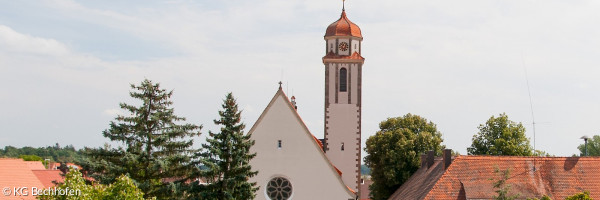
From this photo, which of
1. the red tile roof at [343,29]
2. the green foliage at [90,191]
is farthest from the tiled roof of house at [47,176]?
the green foliage at [90,191]

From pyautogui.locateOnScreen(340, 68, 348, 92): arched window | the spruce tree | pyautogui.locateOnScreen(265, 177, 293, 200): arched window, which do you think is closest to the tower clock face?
pyautogui.locateOnScreen(340, 68, 348, 92): arched window

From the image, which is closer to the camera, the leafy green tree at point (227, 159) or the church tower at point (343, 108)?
the leafy green tree at point (227, 159)

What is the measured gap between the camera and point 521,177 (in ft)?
110

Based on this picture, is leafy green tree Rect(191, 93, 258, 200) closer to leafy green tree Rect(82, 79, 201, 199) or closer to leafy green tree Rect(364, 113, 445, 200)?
leafy green tree Rect(82, 79, 201, 199)

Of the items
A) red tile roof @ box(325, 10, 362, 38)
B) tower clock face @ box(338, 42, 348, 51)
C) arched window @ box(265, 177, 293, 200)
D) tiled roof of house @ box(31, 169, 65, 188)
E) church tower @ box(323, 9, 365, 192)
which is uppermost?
red tile roof @ box(325, 10, 362, 38)

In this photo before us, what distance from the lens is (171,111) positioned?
92.5 feet

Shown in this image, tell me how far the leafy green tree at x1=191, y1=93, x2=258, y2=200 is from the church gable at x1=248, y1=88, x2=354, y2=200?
283 inches

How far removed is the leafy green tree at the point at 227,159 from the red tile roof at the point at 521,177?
30.2 ft

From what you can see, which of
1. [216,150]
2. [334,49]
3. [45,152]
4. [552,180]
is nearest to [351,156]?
[334,49]

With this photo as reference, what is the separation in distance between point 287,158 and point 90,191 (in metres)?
16.1

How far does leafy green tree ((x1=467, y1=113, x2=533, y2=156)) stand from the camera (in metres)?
49.2

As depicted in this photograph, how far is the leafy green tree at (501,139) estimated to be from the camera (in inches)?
1937

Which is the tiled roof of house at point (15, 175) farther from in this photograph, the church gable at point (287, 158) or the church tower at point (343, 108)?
the church tower at point (343, 108)

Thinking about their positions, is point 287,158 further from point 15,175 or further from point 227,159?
point 15,175
